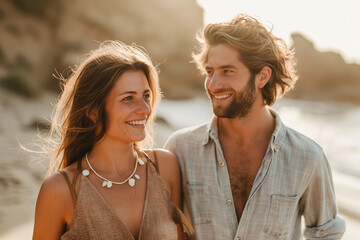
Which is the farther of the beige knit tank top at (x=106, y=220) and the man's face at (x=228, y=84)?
the man's face at (x=228, y=84)

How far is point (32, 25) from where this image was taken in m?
18.3

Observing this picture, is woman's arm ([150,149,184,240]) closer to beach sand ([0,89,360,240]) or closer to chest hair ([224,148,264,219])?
chest hair ([224,148,264,219])

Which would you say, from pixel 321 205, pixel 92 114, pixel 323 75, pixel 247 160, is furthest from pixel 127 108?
pixel 323 75

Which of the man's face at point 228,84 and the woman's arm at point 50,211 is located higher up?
the man's face at point 228,84

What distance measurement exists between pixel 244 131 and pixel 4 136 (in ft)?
23.6

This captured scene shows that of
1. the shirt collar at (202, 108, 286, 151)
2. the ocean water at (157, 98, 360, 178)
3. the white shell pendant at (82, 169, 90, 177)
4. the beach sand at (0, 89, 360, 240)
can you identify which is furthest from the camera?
the ocean water at (157, 98, 360, 178)

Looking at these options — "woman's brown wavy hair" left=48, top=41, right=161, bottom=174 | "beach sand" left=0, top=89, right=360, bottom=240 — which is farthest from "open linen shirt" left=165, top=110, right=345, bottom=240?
"beach sand" left=0, top=89, right=360, bottom=240

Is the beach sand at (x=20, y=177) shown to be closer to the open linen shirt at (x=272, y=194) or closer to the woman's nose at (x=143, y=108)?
the woman's nose at (x=143, y=108)

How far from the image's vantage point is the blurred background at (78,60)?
6.12 m

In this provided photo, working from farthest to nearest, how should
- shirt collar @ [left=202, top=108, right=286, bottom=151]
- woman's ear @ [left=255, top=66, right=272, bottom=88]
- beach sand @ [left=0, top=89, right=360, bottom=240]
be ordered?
beach sand @ [left=0, top=89, right=360, bottom=240] → woman's ear @ [left=255, top=66, right=272, bottom=88] → shirt collar @ [left=202, top=108, right=286, bottom=151]

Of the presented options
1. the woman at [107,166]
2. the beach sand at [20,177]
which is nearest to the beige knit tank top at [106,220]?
the woman at [107,166]

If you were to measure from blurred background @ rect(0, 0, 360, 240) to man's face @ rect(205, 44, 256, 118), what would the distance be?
19.1 inches

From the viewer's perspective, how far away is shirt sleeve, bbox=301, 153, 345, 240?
295 cm

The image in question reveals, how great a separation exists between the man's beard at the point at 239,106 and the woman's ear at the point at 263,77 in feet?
0.49
